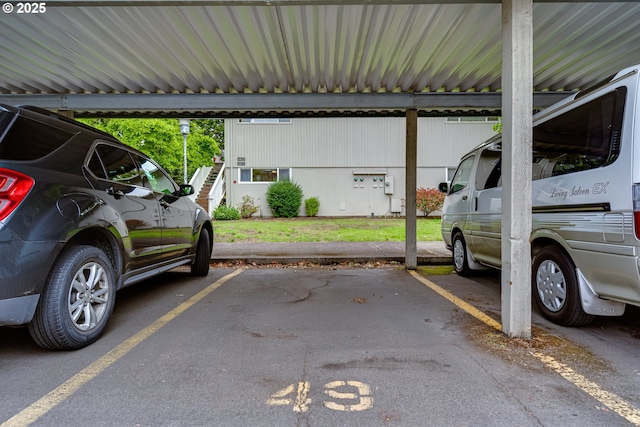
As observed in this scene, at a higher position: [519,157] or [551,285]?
[519,157]

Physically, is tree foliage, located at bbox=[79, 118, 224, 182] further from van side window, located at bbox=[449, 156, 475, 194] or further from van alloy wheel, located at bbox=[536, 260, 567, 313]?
van alloy wheel, located at bbox=[536, 260, 567, 313]

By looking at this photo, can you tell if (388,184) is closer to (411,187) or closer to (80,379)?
(411,187)

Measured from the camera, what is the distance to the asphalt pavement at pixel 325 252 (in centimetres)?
740

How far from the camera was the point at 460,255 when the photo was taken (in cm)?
618

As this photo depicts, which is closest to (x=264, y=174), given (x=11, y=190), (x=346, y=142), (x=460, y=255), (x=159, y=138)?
(x=346, y=142)

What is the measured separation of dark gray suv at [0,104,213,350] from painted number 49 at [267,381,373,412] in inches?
72.2

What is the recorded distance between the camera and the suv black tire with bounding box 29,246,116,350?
2.74m

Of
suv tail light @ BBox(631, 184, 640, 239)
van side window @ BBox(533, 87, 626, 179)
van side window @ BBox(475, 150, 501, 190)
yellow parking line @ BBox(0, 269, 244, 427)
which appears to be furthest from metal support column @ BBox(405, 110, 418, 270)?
yellow parking line @ BBox(0, 269, 244, 427)

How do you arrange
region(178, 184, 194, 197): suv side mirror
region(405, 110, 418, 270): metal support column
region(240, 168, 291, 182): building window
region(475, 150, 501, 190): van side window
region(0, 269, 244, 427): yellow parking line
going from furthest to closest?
region(240, 168, 291, 182): building window
region(405, 110, 418, 270): metal support column
region(178, 184, 194, 197): suv side mirror
region(475, 150, 501, 190): van side window
region(0, 269, 244, 427): yellow parking line

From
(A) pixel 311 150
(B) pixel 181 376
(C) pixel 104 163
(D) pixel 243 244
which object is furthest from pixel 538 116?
(A) pixel 311 150

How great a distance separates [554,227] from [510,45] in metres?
1.76

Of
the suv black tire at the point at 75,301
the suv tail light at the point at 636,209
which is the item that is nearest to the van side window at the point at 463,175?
the suv tail light at the point at 636,209

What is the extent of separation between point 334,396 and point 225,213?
15.0 meters

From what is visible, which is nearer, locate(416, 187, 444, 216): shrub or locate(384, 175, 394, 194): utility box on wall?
locate(416, 187, 444, 216): shrub
